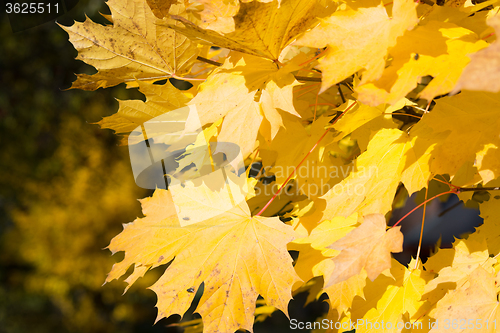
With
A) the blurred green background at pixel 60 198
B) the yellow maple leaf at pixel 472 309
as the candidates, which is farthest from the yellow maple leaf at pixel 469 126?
the blurred green background at pixel 60 198

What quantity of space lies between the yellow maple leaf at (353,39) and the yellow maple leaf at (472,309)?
0.22 m

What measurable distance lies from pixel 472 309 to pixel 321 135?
22 cm

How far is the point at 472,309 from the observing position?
0.30 metres

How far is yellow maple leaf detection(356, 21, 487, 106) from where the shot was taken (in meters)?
0.24

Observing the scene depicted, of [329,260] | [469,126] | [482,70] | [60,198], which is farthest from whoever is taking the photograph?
[60,198]

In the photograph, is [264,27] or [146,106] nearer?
[264,27]

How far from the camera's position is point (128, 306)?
2451 mm

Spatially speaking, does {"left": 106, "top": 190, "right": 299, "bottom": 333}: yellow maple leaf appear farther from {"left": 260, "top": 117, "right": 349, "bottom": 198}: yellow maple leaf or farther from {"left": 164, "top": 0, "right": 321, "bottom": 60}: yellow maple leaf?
{"left": 164, "top": 0, "right": 321, "bottom": 60}: yellow maple leaf

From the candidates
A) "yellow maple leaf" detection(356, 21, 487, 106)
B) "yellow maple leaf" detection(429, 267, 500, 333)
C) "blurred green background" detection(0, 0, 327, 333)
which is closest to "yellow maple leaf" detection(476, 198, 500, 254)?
"yellow maple leaf" detection(429, 267, 500, 333)

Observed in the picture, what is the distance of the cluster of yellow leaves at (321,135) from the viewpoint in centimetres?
25

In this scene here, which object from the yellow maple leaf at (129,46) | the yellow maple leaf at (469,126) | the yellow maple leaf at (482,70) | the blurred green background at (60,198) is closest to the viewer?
the yellow maple leaf at (482,70)

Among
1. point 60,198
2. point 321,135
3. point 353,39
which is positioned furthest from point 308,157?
point 60,198

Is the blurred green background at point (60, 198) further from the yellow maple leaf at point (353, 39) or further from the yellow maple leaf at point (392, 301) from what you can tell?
the yellow maple leaf at point (353, 39)

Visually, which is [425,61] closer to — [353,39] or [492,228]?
[353,39]
